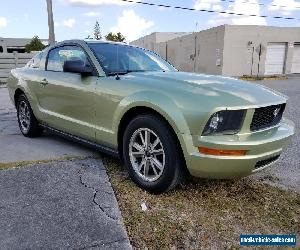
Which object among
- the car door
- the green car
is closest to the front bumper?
the green car

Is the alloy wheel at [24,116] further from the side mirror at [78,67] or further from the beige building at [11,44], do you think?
the beige building at [11,44]

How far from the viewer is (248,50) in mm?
31453

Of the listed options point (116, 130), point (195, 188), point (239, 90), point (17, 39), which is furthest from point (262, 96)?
point (17, 39)

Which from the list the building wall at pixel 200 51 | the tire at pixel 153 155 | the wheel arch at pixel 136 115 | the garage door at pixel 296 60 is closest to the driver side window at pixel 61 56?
the wheel arch at pixel 136 115

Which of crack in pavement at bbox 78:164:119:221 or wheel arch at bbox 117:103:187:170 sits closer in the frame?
crack in pavement at bbox 78:164:119:221

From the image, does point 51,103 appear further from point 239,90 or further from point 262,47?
point 262,47

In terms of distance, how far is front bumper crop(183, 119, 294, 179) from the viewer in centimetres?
294

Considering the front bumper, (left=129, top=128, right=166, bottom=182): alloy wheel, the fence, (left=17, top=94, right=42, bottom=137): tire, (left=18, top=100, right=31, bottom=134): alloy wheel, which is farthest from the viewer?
the fence

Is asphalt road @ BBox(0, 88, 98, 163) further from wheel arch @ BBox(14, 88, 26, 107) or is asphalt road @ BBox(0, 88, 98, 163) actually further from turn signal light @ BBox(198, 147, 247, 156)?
turn signal light @ BBox(198, 147, 247, 156)

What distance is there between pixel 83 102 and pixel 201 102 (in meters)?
1.69

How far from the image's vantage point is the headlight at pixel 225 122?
2.96m

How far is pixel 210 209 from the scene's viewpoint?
3150 millimetres

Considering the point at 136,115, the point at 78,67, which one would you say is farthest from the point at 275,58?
the point at 136,115

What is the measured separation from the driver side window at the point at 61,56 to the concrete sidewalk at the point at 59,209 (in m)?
1.38
